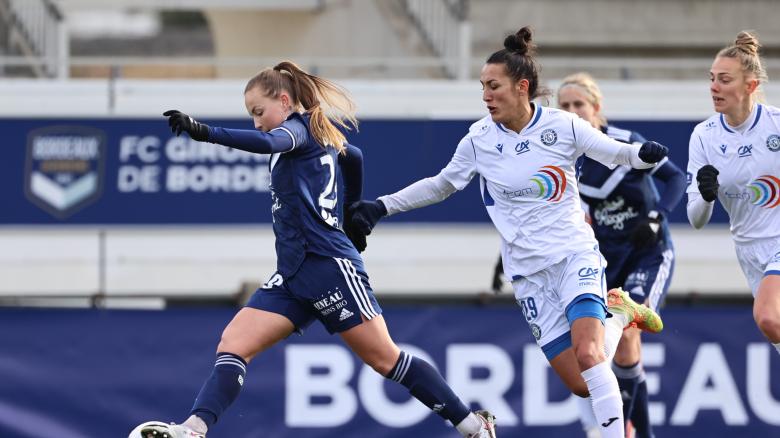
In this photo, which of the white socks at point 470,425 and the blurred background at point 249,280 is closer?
the white socks at point 470,425

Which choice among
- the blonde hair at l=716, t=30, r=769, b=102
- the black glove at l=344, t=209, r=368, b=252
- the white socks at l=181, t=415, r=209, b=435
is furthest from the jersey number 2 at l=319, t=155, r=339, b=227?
the blonde hair at l=716, t=30, r=769, b=102

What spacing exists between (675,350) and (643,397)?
1743 mm

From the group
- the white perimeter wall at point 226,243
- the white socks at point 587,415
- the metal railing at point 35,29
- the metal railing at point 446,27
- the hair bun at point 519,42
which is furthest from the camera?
the metal railing at point 35,29

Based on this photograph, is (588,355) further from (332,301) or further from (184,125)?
(184,125)

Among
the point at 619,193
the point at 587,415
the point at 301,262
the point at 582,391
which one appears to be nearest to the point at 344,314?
the point at 301,262

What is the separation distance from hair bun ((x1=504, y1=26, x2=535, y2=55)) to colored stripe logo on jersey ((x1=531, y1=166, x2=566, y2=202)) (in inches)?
23.6

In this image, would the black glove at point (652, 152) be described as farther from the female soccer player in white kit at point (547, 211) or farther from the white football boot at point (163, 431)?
the white football boot at point (163, 431)

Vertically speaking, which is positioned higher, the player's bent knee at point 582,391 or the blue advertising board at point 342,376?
the player's bent knee at point 582,391

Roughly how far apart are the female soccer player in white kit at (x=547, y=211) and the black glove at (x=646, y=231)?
109cm

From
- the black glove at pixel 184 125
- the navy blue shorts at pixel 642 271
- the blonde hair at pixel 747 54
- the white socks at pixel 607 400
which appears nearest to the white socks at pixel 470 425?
the white socks at pixel 607 400

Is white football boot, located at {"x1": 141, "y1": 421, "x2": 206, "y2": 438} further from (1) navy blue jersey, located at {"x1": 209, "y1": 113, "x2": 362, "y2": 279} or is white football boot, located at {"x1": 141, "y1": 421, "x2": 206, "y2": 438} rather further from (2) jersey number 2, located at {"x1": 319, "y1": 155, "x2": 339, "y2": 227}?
(2) jersey number 2, located at {"x1": 319, "y1": 155, "x2": 339, "y2": 227}

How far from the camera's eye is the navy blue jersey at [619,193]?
815 centimetres

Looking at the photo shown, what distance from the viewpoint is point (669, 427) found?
977 centimetres

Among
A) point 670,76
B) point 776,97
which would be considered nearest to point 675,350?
point 776,97
